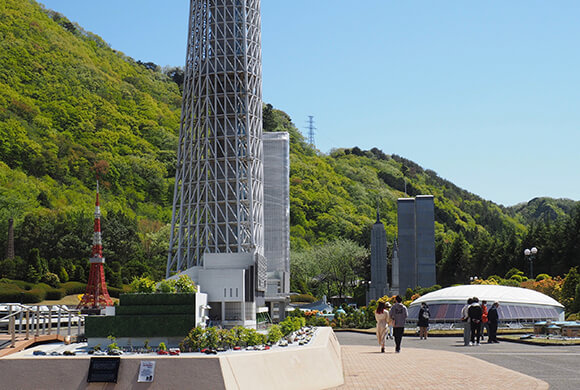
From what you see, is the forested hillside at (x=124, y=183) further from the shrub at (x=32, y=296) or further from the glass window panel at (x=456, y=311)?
the glass window panel at (x=456, y=311)

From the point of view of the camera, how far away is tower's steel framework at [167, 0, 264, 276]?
6306 cm

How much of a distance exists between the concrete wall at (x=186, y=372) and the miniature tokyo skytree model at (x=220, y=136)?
48.0 m

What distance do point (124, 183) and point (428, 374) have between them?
359ft

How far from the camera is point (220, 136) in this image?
63.9 metres

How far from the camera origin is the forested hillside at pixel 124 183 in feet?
284

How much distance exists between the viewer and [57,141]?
12150 centimetres

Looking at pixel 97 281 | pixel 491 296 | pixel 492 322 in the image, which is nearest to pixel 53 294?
pixel 97 281

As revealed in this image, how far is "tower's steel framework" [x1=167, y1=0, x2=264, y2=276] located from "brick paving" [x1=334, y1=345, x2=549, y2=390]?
143 ft

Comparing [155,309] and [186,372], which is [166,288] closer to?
[155,309]

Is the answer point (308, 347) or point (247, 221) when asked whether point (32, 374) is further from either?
point (247, 221)

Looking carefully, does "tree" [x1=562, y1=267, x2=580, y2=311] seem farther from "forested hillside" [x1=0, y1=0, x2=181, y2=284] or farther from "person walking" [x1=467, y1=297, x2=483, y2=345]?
"forested hillside" [x1=0, y1=0, x2=181, y2=284]

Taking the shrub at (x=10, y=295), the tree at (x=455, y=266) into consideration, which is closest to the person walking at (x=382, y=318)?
the shrub at (x=10, y=295)

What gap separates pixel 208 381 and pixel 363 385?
10.3 feet

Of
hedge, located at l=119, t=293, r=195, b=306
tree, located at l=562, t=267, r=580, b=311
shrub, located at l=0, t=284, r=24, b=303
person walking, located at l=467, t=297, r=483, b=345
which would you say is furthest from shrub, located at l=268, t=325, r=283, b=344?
shrub, located at l=0, t=284, r=24, b=303
